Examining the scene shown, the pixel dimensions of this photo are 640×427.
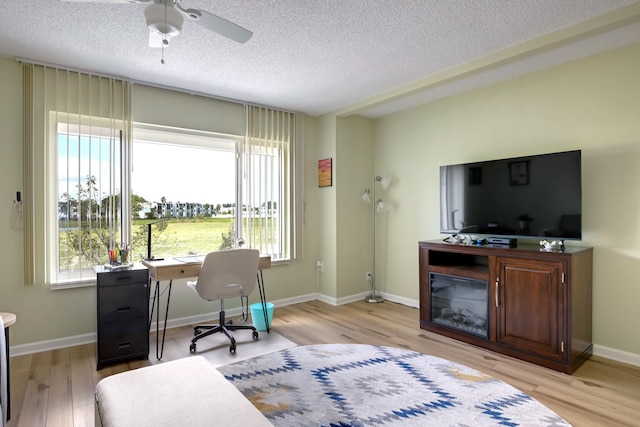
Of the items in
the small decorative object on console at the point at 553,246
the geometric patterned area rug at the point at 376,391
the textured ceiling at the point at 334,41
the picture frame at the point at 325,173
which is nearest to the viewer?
the geometric patterned area rug at the point at 376,391

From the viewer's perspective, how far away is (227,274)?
121 inches

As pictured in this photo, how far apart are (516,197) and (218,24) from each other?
→ 2.69m

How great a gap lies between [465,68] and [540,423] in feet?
8.71

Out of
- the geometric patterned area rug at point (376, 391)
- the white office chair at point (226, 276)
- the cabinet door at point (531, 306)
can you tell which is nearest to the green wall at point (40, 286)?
the white office chair at point (226, 276)

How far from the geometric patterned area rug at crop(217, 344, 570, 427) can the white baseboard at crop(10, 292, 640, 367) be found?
1.12 meters

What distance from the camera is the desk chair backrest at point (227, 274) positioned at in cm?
298

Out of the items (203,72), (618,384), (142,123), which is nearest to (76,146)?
(142,123)

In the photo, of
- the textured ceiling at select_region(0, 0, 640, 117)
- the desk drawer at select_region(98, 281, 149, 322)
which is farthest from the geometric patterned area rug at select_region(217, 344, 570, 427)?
the textured ceiling at select_region(0, 0, 640, 117)

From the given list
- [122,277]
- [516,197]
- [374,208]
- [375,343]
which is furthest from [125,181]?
[516,197]

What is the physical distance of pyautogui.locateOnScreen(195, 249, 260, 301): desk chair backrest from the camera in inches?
117

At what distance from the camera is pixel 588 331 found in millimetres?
2830

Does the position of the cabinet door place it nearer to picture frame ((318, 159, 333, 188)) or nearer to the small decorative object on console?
the small decorative object on console

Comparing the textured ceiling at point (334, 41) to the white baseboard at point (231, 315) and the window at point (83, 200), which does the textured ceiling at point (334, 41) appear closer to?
the window at point (83, 200)

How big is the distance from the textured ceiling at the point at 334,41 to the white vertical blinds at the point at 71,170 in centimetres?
24
